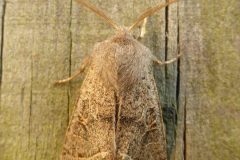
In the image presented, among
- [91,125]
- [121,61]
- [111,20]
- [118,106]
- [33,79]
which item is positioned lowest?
[91,125]

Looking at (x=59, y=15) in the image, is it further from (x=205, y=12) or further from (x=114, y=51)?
(x=205, y=12)

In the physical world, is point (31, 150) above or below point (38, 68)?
below

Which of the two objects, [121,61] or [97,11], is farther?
[121,61]

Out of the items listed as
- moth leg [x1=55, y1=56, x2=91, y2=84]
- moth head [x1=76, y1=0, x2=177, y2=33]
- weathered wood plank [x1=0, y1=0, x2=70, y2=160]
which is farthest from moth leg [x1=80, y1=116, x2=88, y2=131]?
moth head [x1=76, y1=0, x2=177, y2=33]

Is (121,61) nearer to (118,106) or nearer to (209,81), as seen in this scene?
(118,106)

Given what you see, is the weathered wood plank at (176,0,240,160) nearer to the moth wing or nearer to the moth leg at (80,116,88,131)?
the moth wing

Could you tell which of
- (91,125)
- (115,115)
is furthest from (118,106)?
(91,125)

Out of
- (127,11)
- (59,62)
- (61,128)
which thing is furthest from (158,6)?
(61,128)

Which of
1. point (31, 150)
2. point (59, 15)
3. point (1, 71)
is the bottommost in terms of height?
point (31, 150)
